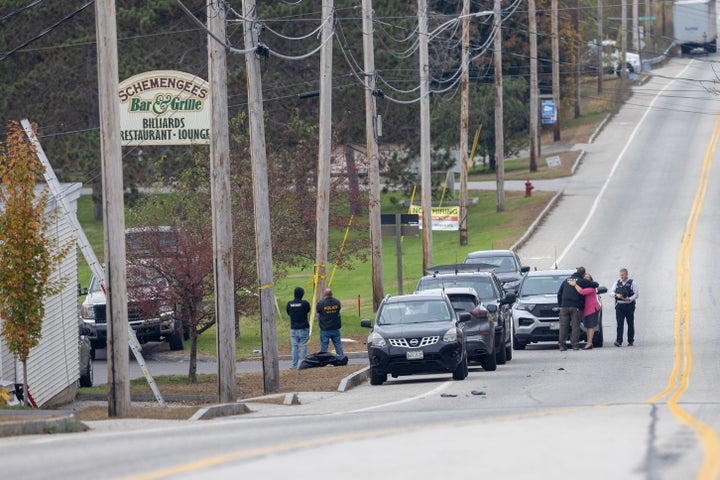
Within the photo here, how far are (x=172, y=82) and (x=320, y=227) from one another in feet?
20.3

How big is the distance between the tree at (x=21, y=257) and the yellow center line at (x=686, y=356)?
9.88 metres

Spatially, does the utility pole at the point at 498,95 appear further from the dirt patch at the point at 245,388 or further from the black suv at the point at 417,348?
the black suv at the point at 417,348

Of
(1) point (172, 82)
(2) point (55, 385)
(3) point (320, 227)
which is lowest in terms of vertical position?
(2) point (55, 385)

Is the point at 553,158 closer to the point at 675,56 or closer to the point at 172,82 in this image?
the point at 172,82

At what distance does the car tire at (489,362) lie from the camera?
2550 cm

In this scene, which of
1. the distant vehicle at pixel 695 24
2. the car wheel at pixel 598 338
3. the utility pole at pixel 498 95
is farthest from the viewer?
the distant vehicle at pixel 695 24

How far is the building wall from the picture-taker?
23.0 meters

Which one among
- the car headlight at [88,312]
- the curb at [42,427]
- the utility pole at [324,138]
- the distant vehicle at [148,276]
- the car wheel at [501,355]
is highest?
the utility pole at [324,138]

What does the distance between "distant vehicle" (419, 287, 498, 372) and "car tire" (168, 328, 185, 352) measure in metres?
10.6

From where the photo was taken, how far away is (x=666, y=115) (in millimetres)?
90562

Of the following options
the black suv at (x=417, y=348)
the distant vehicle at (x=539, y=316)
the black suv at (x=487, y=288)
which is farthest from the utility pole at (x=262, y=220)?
the distant vehicle at (x=539, y=316)

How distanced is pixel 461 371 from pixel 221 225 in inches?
208

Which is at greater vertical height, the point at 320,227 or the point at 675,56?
the point at 675,56

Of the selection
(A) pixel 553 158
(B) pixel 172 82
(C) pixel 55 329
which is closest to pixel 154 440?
(C) pixel 55 329
